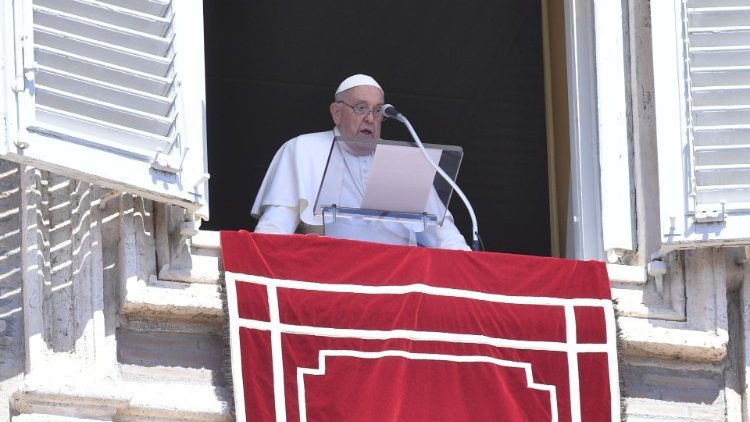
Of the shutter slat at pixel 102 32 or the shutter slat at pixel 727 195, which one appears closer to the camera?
the shutter slat at pixel 102 32

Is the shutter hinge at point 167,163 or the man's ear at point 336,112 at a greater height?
the man's ear at point 336,112

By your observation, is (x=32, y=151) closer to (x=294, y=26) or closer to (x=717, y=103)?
(x=717, y=103)

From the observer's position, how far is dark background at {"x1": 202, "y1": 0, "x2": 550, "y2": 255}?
1124 centimetres

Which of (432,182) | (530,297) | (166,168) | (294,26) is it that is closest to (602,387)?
(530,297)

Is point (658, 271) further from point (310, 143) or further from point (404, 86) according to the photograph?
point (404, 86)

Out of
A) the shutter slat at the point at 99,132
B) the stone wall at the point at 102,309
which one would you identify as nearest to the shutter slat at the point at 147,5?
the shutter slat at the point at 99,132

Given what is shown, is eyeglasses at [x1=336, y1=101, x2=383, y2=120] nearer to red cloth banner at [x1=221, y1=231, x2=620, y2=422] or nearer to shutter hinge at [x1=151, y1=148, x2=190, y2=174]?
red cloth banner at [x1=221, y1=231, x2=620, y2=422]

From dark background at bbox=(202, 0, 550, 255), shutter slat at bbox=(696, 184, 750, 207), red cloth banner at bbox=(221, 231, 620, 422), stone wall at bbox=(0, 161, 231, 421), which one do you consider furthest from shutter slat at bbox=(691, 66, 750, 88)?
dark background at bbox=(202, 0, 550, 255)

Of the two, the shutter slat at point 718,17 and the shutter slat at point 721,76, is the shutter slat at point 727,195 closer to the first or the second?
the shutter slat at point 721,76

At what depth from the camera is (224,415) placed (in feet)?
25.9

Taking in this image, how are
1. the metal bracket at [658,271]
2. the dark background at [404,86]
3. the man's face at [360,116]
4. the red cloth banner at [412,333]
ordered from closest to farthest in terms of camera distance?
the red cloth banner at [412,333]
the metal bracket at [658,271]
the man's face at [360,116]
the dark background at [404,86]

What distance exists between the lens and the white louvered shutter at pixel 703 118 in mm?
8328

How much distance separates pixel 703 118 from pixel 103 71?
1878 millimetres

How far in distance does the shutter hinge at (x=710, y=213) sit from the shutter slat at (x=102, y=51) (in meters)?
1.66
